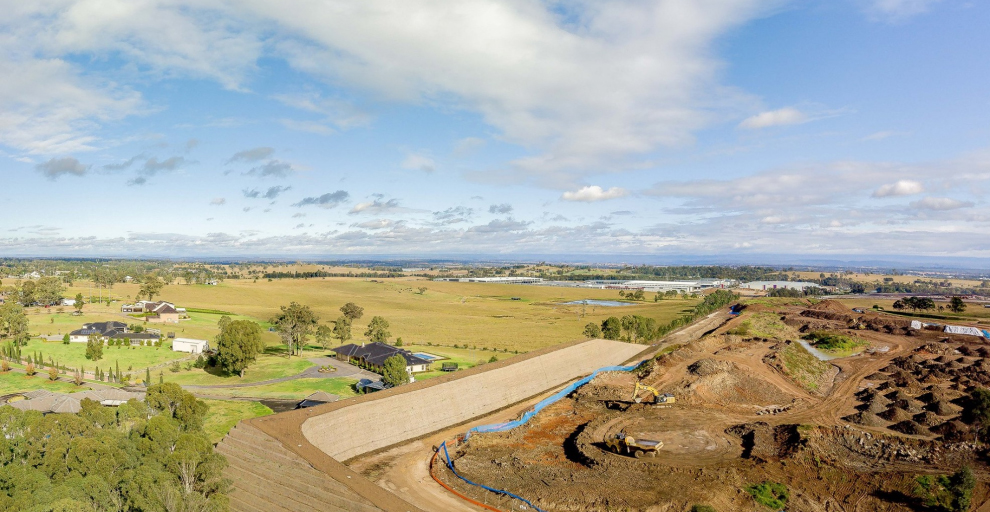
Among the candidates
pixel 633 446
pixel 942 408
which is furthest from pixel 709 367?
pixel 633 446

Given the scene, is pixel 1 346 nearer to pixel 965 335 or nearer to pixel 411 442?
pixel 411 442

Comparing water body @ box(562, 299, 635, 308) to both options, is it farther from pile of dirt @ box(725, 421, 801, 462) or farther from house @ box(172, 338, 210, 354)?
pile of dirt @ box(725, 421, 801, 462)

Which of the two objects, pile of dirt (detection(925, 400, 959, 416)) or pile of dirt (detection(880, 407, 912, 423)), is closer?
pile of dirt (detection(880, 407, 912, 423))

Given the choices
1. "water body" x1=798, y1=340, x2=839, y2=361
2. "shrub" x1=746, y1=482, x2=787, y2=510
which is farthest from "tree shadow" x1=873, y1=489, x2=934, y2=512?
"water body" x1=798, y1=340, x2=839, y2=361

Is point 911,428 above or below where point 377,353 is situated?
below

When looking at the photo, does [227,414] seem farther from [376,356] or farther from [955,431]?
[955,431]

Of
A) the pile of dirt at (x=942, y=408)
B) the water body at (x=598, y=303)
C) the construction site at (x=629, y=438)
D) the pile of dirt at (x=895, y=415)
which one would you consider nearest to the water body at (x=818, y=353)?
the construction site at (x=629, y=438)

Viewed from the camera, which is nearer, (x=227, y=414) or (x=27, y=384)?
(x=227, y=414)
